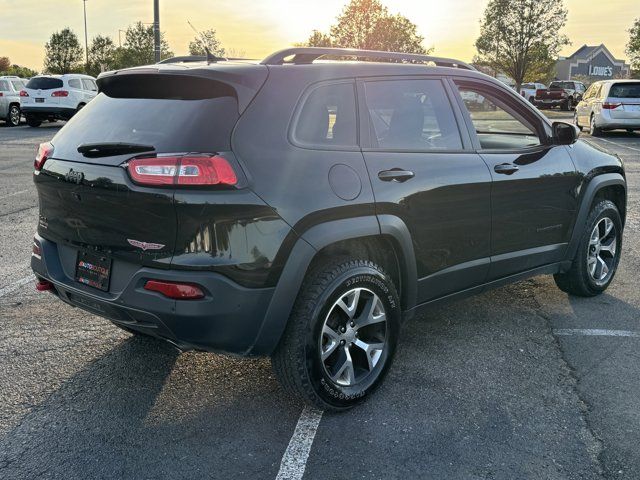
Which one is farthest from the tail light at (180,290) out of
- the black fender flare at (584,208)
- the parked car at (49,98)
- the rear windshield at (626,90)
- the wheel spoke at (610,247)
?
the parked car at (49,98)

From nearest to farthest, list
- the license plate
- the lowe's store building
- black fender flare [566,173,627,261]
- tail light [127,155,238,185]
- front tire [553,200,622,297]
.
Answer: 1. tail light [127,155,238,185]
2. the license plate
3. black fender flare [566,173,627,261]
4. front tire [553,200,622,297]
5. the lowe's store building

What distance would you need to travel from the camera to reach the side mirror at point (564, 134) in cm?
461

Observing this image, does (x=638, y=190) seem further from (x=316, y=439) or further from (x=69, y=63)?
(x=69, y=63)

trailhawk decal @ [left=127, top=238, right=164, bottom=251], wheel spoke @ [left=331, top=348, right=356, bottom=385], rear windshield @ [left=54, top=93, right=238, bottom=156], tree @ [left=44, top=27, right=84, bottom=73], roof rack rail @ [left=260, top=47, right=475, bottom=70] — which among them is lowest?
tree @ [left=44, top=27, right=84, bottom=73]

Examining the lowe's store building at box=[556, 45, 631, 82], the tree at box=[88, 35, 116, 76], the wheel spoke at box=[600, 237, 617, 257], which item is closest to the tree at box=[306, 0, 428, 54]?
→ the tree at box=[88, 35, 116, 76]

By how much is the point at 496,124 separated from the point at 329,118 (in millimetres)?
2248

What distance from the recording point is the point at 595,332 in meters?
4.52

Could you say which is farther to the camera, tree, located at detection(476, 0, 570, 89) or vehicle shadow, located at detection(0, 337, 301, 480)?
tree, located at detection(476, 0, 570, 89)

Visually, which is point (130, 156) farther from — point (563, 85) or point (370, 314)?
point (563, 85)

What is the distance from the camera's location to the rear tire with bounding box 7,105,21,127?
2410cm

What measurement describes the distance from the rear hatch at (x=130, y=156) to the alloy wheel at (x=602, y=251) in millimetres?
3342

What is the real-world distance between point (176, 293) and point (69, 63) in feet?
223

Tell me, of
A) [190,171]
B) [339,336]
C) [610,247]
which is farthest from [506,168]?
[190,171]

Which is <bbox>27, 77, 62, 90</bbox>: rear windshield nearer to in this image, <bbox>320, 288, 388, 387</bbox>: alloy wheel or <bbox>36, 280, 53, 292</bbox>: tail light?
<bbox>36, 280, 53, 292</bbox>: tail light
